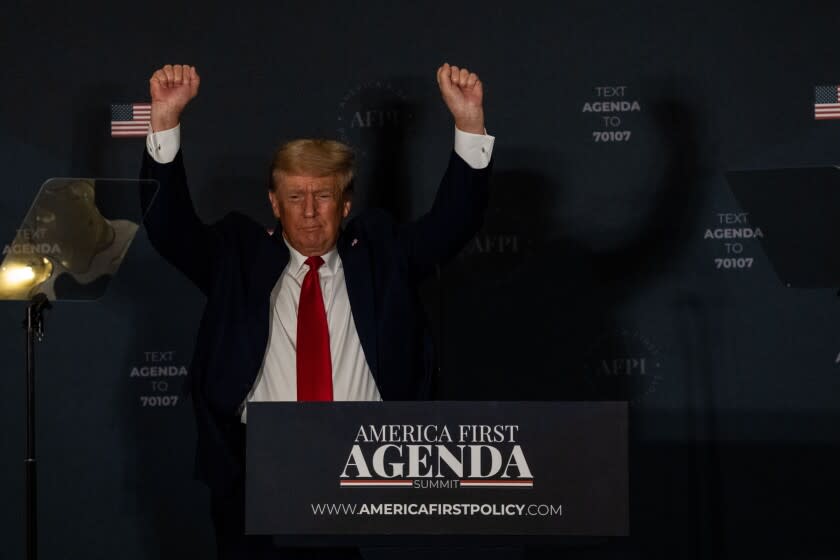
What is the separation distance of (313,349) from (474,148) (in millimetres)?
639

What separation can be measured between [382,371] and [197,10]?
72.8 inches

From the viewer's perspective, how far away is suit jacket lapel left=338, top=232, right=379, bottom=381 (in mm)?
2797

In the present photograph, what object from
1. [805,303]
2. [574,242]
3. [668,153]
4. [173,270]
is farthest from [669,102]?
[173,270]

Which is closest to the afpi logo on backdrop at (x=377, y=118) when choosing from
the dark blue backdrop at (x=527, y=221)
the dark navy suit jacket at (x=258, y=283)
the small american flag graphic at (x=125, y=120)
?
the dark blue backdrop at (x=527, y=221)

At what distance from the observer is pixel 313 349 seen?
2.77 metres

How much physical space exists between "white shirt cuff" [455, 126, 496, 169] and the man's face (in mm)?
358

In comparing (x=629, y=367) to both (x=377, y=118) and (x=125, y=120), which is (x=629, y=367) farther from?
(x=125, y=120)

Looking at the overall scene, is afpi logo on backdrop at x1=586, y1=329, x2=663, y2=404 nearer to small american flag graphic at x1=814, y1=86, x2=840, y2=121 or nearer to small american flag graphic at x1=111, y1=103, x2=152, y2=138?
small american flag graphic at x1=814, y1=86, x2=840, y2=121

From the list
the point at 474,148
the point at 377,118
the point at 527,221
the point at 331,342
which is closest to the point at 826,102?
the point at 527,221

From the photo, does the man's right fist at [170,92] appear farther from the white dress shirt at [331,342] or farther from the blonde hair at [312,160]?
the blonde hair at [312,160]

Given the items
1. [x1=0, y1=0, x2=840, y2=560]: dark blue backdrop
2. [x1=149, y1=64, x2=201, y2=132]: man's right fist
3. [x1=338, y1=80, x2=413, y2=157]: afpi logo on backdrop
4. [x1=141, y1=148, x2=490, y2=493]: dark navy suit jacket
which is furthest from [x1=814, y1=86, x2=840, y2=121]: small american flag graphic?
[x1=149, y1=64, x2=201, y2=132]: man's right fist

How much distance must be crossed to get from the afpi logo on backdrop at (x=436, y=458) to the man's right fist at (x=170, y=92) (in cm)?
112

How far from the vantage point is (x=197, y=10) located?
4.03m

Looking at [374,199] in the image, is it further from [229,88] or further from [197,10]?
[197,10]
